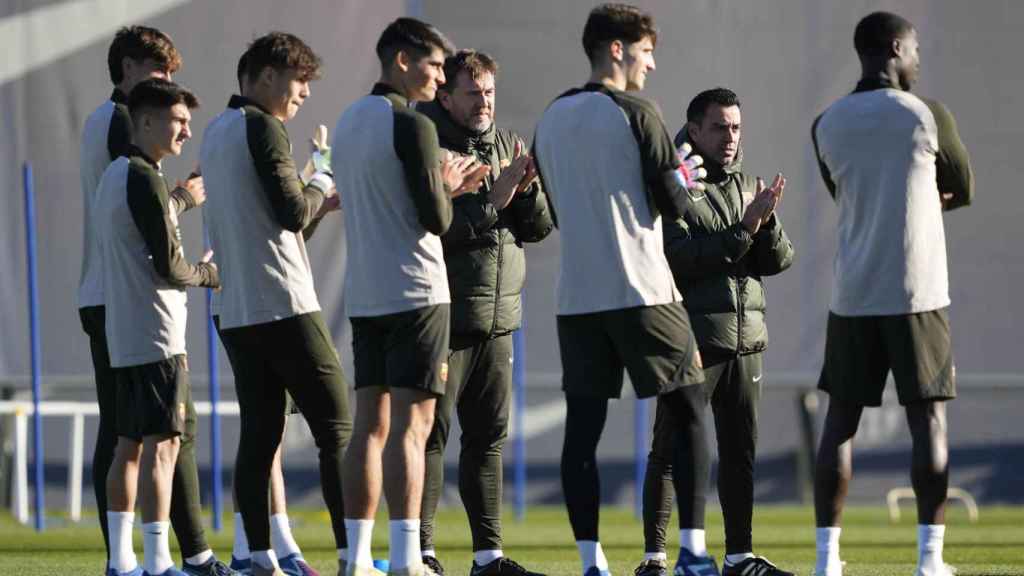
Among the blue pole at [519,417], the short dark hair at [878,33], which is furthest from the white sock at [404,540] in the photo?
the blue pole at [519,417]

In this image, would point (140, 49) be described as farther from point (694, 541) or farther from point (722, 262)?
point (694, 541)

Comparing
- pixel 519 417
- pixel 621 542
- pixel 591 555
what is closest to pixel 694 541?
pixel 591 555

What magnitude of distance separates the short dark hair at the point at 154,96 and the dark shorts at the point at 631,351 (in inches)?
50.3

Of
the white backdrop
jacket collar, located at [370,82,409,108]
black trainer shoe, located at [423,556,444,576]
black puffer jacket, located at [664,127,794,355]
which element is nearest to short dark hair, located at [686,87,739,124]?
black puffer jacket, located at [664,127,794,355]

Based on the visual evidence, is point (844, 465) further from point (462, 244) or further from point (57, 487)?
point (57, 487)

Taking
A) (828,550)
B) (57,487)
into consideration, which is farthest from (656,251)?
(57,487)

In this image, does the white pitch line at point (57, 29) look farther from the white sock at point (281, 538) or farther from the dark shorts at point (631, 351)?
the dark shorts at point (631, 351)

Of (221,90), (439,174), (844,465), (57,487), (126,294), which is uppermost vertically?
(221,90)

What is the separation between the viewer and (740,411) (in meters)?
5.40

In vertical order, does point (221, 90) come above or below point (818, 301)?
above

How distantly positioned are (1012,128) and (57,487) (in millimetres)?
5832

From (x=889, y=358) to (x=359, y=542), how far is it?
1518 millimetres

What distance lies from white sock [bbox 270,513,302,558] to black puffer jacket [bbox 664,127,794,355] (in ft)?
4.51

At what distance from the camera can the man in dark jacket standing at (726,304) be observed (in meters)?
5.33
